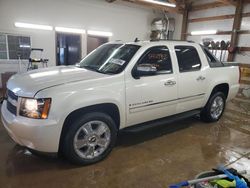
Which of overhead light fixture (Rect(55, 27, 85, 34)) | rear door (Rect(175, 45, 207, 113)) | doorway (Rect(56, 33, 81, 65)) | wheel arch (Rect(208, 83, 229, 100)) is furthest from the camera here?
doorway (Rect(56, 33, 81, 65))

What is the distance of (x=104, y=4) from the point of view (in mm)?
9336

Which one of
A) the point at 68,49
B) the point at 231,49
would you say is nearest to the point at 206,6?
the point at 231,49

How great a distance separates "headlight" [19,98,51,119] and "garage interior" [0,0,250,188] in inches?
30.1

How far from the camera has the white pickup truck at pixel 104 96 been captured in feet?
7.52

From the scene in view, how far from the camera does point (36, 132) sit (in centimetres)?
222

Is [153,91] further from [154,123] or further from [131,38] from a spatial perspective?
[131,38]

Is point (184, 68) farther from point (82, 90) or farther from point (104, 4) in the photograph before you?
point (104, 4)

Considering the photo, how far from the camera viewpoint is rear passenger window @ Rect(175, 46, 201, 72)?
3.54m

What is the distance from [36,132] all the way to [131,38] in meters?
9.09

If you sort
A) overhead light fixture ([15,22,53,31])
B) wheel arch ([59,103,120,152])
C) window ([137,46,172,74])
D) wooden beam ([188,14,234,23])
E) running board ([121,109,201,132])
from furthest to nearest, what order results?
1. wooden beam ([188,14,234,23])
2. overhead light fixture ([15,22,53,31])
3. window ([137,46,172,74])
4. running board ([121,109,201,132])
5. wheel arch ([59,103,120,152])

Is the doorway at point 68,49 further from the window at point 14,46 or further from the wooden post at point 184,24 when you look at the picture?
the wooden post at point 184,24

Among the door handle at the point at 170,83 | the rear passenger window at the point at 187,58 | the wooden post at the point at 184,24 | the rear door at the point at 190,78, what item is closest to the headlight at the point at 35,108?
the door handle at the point at 170,83

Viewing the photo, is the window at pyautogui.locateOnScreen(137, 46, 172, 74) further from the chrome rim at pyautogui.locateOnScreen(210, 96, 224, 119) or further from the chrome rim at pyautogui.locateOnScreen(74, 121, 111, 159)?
the chrome rim at pyautogui.locateOnScreen(210, 96, 224, 119)

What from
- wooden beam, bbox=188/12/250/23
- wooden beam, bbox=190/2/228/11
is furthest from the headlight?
wooden beam, bbox=190/2/228/11
